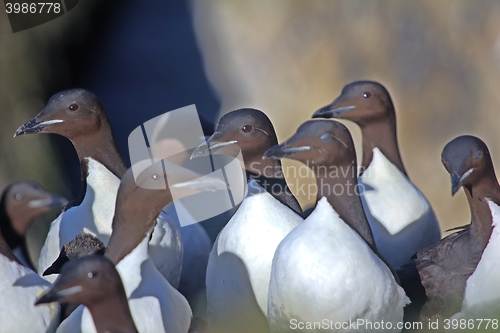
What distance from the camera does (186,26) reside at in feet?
26.3

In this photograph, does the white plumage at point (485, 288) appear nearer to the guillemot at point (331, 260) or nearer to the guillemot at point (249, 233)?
the guillemot at point (331, 260)

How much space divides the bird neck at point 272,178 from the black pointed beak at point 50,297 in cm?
167

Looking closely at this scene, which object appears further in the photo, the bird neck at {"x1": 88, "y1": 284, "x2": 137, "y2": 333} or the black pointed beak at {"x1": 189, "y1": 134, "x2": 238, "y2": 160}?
the black pointed beak at {"x1": 189, "y1": 134, "x2": 238, "y2": 160}

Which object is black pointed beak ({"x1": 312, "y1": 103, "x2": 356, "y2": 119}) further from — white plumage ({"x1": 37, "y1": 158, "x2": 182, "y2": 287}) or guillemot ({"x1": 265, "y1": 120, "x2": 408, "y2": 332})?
white plumage ({"x1": 37, "y1": 158, "x2": 182, "y2": 287})

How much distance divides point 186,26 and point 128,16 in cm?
75

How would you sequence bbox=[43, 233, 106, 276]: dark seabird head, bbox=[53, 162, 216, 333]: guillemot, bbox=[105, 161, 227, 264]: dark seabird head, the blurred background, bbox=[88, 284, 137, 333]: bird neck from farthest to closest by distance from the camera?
1. the blurred background
2. bbox=[43, 233, 106, 276]: dark seabird head
3. bbox=[105, 161, 227, 264]: dark seabird head
4. bbox=[53, 162, 216, 333]: guillemot
5. bbox=[88, 284, 137, 333]: bird neck

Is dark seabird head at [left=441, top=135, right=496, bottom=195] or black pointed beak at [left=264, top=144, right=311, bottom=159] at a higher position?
black pointed beak at [left=264, top=144, right=311, bottom=159]

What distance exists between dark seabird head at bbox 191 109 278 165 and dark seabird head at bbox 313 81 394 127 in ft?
3.06

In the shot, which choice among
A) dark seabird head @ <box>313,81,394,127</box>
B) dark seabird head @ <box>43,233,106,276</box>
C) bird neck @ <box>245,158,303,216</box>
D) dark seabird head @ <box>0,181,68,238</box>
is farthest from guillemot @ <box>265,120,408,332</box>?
dark seabird head @ <box>0,181,68,238</box>

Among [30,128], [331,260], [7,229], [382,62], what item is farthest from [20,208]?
[382,62]

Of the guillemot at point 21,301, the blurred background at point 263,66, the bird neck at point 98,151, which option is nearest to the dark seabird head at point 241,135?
the bird neck at point 98,151

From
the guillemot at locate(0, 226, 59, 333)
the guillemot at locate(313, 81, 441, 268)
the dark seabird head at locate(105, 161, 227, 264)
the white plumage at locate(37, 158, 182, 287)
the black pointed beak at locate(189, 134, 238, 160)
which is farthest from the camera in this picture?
the guillemot at locate(313, 81, 441, 268)

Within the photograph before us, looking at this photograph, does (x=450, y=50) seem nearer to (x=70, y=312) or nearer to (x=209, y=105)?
(x=209, y=105)

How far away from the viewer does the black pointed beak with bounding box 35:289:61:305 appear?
284 centimetres
